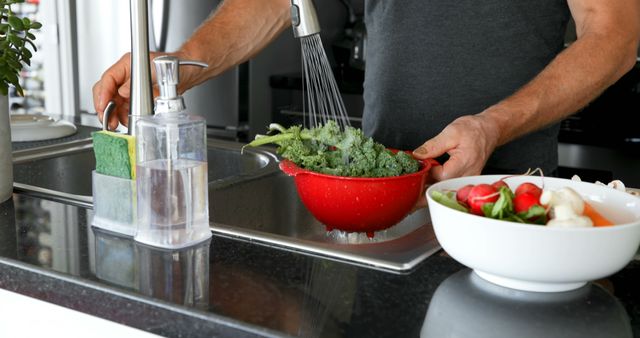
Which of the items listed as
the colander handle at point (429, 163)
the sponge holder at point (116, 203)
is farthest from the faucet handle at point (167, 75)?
the colander handle at point (429, 163)

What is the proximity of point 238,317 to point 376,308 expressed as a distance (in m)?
0.14

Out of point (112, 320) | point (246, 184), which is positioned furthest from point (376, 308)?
point (246, 184)

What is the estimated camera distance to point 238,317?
2.56 ft

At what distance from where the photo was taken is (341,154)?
1.08 m

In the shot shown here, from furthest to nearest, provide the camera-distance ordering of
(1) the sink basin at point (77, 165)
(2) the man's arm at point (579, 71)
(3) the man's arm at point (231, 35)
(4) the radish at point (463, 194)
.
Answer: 1. (3) the man's arm at point (231, 35)
2. (1) the sink basin at point (77, 165)
3. (2) the man's arm at point (579, 71)
4. (4) the radish at point (463, 194)

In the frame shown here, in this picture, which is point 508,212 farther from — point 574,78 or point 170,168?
point 574,78

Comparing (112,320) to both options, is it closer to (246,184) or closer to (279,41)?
(246,184)

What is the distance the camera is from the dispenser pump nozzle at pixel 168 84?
3.13 ft

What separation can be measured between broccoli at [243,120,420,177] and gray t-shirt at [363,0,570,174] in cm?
60

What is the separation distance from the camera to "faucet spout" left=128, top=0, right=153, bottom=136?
104 cm

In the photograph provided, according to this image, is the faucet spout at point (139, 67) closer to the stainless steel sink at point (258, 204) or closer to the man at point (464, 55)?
the stainless steel sink at point (258, 204)

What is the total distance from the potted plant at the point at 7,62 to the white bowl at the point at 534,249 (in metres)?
0.61

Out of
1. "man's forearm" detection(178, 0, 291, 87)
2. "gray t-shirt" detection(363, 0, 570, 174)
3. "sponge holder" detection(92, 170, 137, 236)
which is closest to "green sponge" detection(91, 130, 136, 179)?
"sponge holder" detection(92, 170, 137, 236)

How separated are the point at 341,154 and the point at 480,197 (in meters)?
0.28
